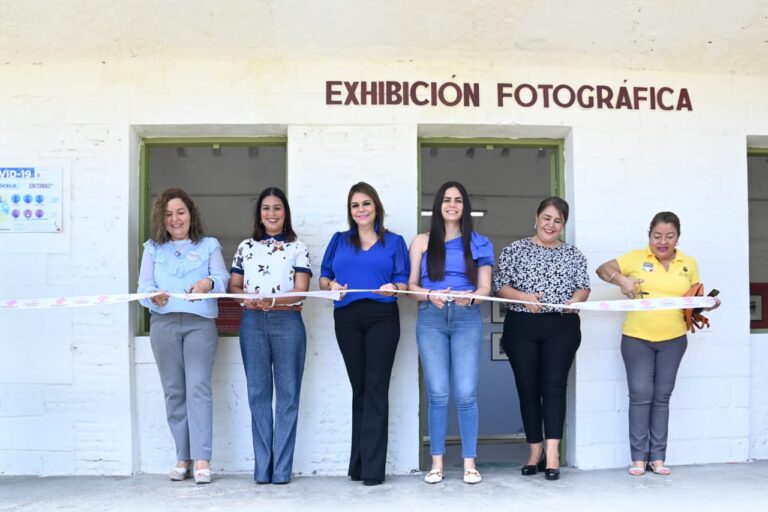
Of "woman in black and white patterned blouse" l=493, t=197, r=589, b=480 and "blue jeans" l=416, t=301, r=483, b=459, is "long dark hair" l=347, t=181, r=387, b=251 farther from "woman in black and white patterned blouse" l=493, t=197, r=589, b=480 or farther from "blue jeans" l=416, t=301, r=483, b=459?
"woman in black and white patterned blouse" l=493, t=197, r=589, b=480

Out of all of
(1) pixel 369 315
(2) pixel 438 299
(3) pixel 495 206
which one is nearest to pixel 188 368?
(1) pixel 369 315

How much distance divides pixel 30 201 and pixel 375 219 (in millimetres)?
2314

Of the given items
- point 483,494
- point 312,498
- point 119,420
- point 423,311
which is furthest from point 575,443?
point 119,420

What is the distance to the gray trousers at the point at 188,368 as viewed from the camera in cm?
438

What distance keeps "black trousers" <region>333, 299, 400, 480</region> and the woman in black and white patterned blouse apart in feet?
2.54

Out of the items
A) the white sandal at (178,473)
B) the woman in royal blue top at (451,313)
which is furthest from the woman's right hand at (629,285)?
the white sandal at (178,473)

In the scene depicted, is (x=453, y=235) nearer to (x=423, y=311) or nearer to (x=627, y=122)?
(x=423, y=311)

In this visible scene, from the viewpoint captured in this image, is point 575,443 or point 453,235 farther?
point 575,443

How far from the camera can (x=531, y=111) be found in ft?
16.2

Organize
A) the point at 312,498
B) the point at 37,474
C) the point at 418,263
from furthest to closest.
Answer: the point at 37,474 → the point at 418,263 → the point at 312,498

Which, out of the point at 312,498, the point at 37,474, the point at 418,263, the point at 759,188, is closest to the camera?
the point at 312,498

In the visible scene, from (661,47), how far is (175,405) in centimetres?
388

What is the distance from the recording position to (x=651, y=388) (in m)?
4.59

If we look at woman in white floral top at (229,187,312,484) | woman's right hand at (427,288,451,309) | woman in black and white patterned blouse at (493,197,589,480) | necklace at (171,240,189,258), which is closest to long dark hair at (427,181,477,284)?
woman's right hand at (427,288,451,309)
